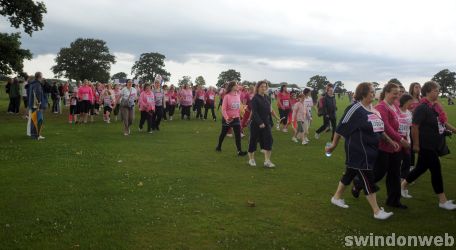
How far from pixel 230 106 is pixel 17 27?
2105 cm

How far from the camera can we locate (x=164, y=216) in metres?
6.17

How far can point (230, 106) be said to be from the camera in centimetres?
1166

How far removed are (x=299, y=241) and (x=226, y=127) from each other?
7119 mm

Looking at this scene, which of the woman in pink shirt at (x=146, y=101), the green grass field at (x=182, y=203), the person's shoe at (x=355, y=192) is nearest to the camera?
the green grass field at (x=182, y=203)

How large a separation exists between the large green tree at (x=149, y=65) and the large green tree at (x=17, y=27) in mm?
99926

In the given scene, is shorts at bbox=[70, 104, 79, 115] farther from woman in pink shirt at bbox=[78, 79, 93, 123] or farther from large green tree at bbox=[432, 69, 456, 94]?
large green tree at bbox=[432, 69, 456, 94]

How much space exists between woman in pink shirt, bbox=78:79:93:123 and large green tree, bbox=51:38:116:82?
272ft

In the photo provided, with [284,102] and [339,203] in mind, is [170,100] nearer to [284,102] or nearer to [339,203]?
[284,102]

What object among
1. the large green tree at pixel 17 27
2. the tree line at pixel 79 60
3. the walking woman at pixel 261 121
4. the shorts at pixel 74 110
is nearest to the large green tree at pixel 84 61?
the tree line at pixel 79 60

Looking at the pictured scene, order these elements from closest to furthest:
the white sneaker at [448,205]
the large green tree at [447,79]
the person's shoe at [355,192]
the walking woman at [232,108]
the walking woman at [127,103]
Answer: the white sneaker at [448,205], the person's shoe at [355,192], the walking woman at [232,108], the walking woman at [127,103], the large green tree at [447,79]

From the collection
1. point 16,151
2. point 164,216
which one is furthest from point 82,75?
point 164,216

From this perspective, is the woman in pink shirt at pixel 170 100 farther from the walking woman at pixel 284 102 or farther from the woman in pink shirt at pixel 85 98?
the walking woman at pixel 284 102

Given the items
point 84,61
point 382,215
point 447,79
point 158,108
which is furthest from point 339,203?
point 447,79

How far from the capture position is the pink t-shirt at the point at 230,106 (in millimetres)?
11625
